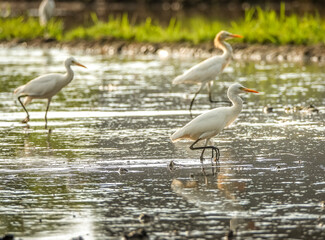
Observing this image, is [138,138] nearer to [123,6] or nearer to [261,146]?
[261,146]

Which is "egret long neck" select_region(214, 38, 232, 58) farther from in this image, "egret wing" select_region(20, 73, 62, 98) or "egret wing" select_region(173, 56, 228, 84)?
"egret wing" select_region(20, 73, 62, 98)

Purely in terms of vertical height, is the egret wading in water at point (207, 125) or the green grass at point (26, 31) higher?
the green grass at point (26, 31)

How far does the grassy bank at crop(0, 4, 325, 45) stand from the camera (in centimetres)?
2605

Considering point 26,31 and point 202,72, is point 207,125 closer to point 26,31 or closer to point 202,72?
point 202,72

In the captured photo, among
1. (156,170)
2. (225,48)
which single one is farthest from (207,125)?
(225,48)

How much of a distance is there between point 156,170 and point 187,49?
1845cm

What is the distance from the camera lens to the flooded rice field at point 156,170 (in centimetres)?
751

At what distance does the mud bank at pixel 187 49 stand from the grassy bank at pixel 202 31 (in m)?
0.36

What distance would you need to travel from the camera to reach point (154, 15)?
179ft

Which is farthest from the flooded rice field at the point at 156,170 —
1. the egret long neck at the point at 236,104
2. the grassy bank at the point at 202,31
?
the grassy bank at the point at 202,31

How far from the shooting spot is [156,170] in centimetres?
1000

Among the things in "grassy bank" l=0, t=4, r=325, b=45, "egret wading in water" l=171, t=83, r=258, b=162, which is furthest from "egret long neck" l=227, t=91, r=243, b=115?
"grassy bank" l=0, t=4, r=325, b=45

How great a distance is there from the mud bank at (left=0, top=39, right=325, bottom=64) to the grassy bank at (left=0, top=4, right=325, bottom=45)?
14.1 inches

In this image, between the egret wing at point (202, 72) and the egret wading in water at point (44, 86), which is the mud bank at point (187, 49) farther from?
the egret wading in water at point (44, 86)
